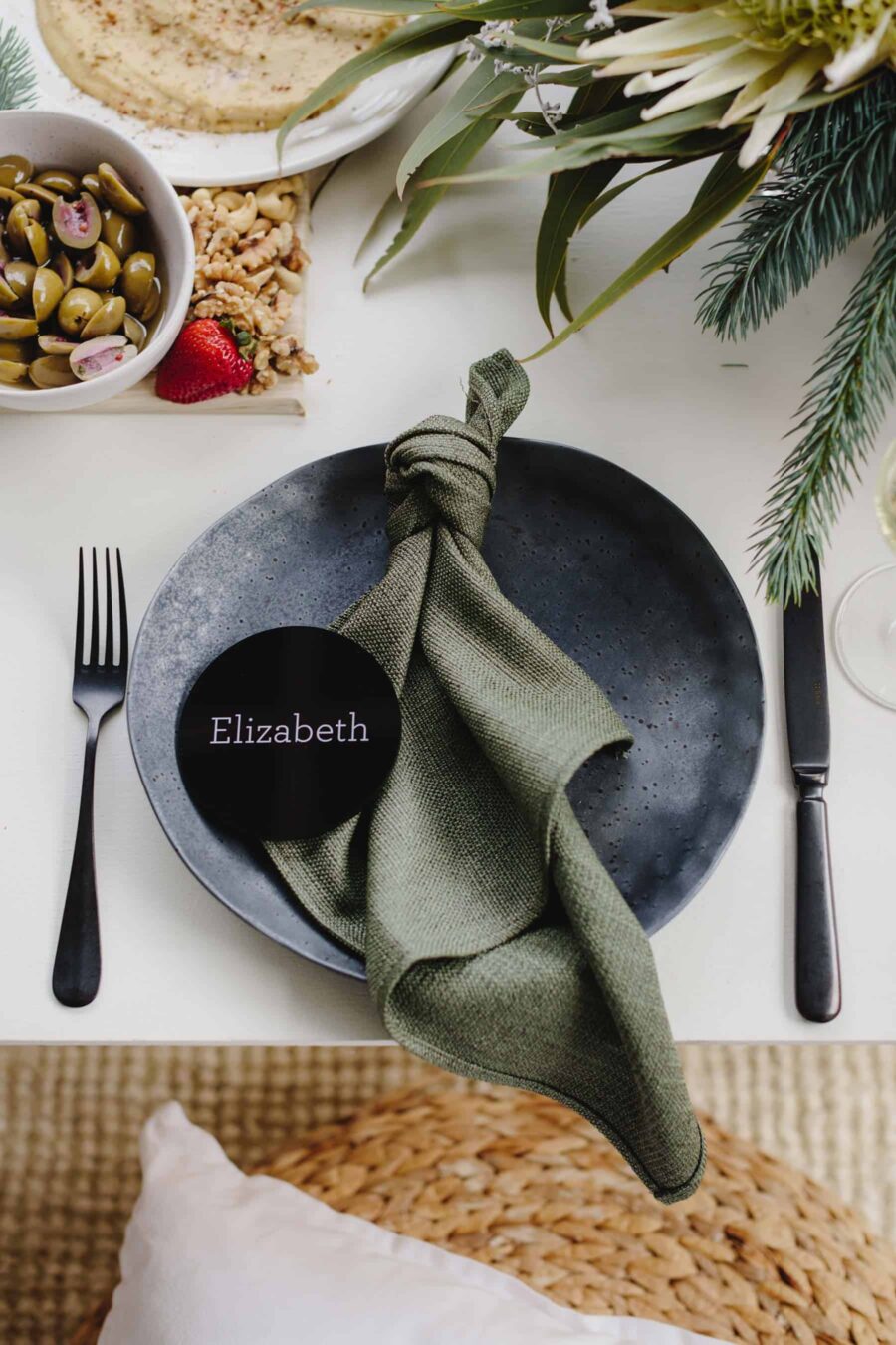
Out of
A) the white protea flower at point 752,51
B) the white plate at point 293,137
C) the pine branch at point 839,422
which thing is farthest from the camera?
the white plate at point 293,137

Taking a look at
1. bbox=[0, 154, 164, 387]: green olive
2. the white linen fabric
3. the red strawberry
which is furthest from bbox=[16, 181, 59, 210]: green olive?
the white linen fabric

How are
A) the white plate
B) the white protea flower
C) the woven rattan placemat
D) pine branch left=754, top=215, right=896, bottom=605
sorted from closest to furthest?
the white protea flower
pine branch left=754, top=215, right=896, bottom=605
the white plate
the woven rattan placemat

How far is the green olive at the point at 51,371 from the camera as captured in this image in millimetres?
664

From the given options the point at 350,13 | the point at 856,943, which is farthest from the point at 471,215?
the point at 856,943

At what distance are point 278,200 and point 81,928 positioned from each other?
18.9 inches

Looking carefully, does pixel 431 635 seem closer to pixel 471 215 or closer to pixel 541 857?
pixel 541 857

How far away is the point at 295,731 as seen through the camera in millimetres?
620

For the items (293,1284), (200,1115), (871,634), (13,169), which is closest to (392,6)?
(13,169)

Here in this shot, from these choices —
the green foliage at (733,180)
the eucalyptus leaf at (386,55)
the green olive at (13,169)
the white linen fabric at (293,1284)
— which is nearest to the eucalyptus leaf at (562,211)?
the green foliage at (733,180)

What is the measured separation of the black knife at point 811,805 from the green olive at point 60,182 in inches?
19.5

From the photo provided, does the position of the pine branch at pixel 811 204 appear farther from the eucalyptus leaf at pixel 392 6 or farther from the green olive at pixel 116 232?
the green olive at pixel 116 232

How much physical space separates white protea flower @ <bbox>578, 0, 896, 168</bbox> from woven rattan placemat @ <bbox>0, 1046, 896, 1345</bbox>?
0.76m

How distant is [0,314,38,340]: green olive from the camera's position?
2.14 ft

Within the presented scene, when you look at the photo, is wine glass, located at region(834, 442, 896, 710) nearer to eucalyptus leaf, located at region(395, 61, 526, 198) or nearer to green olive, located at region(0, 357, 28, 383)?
eucalyptus leaf, located at region(395, 61, 526, 198)
